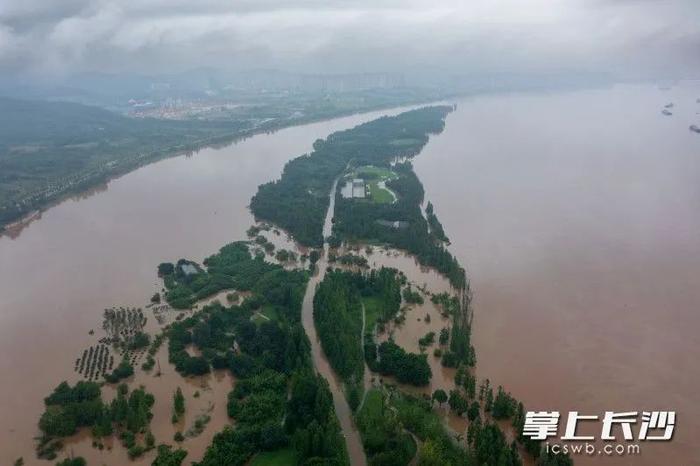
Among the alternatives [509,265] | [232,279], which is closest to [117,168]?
[232,279]

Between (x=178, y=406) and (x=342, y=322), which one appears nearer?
(x=178, y=406)

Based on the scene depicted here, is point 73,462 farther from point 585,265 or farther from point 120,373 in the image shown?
point 585,265

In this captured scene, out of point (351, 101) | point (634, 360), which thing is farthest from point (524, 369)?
point (351, 101)

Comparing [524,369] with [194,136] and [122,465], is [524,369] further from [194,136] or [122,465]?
[194,136]

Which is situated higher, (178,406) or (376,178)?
(376,178)

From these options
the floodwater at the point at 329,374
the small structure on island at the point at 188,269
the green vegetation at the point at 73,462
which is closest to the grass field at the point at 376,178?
the floodwater at the point at 329,374

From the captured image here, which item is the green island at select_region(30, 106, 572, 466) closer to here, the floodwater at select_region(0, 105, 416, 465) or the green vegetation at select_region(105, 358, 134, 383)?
the green vegetation at select_region(105, 358, 134, 383)
